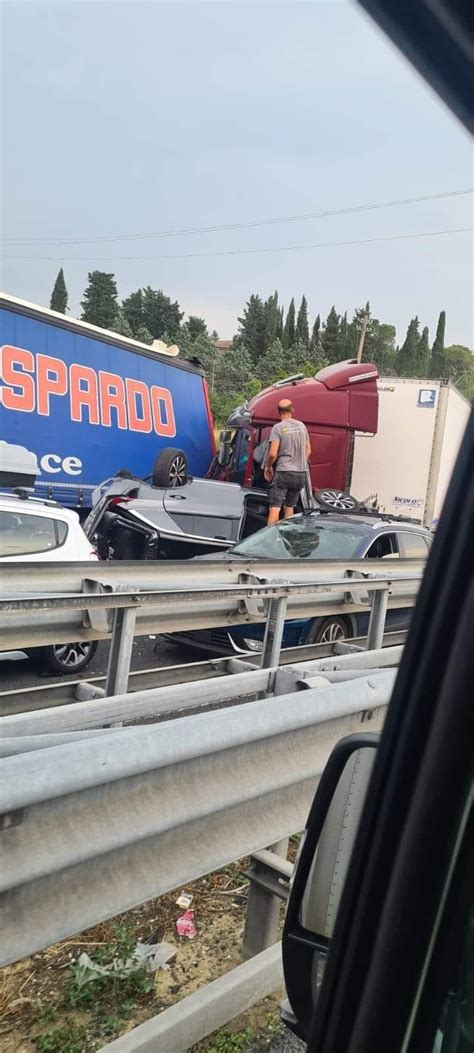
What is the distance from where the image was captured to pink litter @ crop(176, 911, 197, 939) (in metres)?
2.96

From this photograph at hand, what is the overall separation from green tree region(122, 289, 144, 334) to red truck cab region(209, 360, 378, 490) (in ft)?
158

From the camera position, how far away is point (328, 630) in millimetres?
6805

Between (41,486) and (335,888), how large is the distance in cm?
1097

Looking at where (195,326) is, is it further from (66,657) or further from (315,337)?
(66,657)

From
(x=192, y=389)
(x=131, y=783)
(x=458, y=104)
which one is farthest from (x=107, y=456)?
(x=458, y=104)

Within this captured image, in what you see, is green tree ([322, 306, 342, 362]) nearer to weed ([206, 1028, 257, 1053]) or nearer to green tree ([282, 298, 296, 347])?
weed ([206, 1028, 257, 1053])

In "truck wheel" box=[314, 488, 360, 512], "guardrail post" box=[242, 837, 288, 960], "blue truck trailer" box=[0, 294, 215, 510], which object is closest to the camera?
"guardrail post" box=[242, 837, 288, 960]

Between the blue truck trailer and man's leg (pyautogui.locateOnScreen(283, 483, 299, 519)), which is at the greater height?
the blue truck trailer

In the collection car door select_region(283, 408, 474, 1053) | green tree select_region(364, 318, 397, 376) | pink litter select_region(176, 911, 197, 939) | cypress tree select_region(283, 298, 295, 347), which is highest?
cypress tree select_region(283, 298, 295, 347)

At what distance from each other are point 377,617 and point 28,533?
3222 mm

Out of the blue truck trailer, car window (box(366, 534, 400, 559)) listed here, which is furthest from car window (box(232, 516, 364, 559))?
the blue truck trailer

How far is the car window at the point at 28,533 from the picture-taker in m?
6.60

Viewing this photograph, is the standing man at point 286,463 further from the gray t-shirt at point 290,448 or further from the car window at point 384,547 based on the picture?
the car window at point 384,547

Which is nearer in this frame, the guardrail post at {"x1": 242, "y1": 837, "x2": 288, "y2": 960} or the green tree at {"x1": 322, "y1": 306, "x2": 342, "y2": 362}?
the guardrail post at {"x1": 242, "y1": 837, "x2": 288, "y2": 960}
